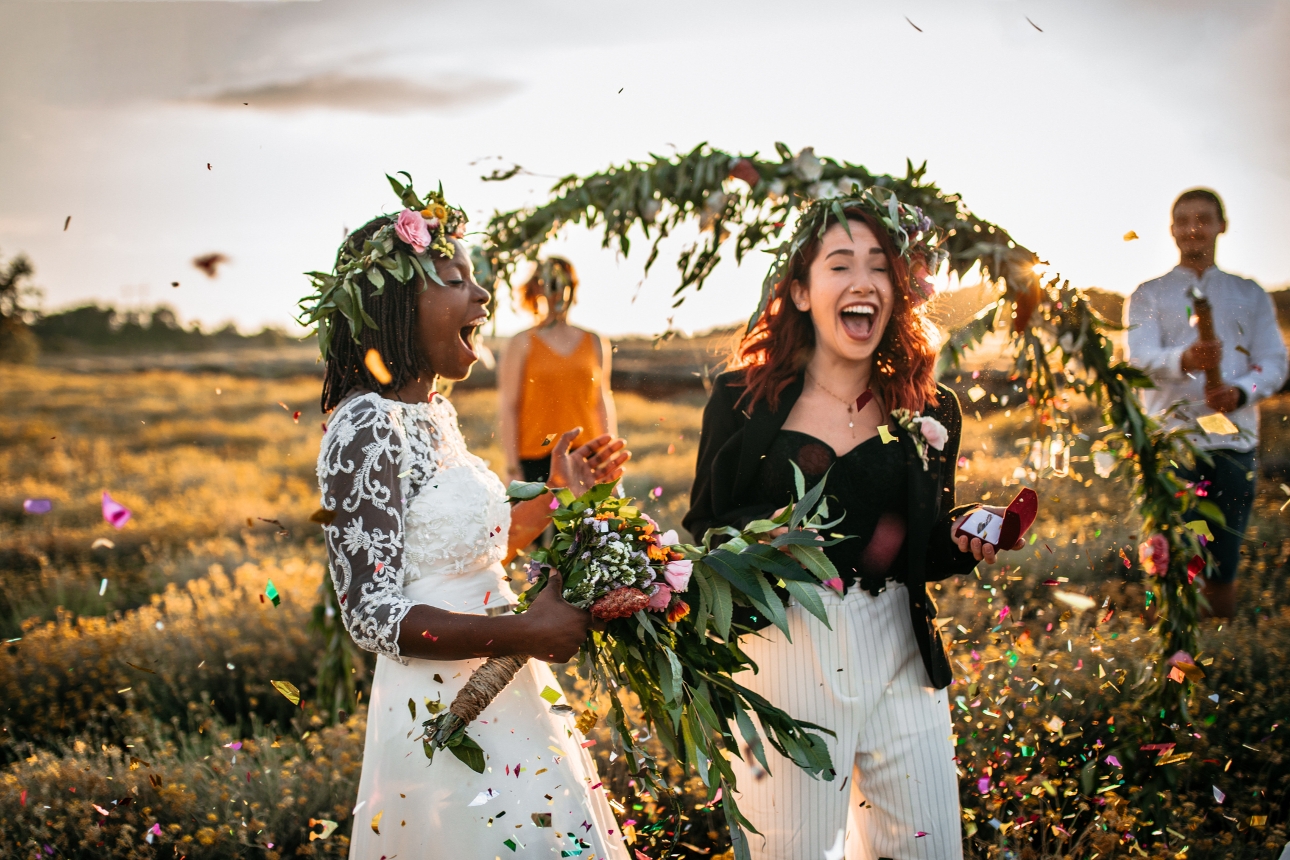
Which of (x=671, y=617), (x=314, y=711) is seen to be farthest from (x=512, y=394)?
(x=671, y=617)

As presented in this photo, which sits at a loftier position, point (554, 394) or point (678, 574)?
point (554, 394)

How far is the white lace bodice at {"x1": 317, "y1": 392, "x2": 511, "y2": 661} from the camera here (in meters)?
1.98

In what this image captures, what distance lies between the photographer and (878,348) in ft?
8.96

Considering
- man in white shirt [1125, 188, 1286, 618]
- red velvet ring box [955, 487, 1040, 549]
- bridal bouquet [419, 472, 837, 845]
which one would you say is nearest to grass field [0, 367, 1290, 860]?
man in white shirt [1125, 188, 1286, 618]

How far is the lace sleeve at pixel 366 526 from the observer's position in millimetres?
1949

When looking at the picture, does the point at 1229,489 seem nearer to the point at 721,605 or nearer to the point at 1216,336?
the point at 1216,336

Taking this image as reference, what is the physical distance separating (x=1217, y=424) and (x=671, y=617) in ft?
10.1

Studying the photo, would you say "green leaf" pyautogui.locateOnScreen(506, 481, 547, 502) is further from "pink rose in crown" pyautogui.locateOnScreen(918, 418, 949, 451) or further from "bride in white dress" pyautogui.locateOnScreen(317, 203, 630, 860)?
"pink rose in crown" pyautogui.locateOnScreen(918, 418, 949, 451)

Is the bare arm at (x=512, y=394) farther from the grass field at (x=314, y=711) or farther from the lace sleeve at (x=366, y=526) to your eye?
the lace sleeve at (x=366, y=526)

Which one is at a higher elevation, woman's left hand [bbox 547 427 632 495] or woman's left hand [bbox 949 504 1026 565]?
woman's left hand [bbox 547 427 632 495]

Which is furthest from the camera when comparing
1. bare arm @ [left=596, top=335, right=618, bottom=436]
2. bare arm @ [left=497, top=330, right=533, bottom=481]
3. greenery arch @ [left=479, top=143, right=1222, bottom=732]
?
bare arm @ [left=596, top=335, right=618, bottom=436]

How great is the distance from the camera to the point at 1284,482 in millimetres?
7918

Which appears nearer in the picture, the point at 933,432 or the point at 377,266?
the point at 377,266

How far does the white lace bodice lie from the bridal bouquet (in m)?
0.21
